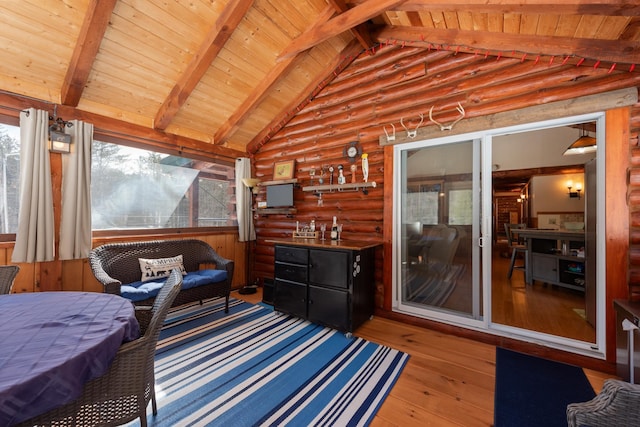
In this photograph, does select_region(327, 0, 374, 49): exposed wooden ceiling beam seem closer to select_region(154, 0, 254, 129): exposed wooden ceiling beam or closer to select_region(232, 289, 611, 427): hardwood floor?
select_region(154, 0, 254, 129): exposed wooden ceiling beam

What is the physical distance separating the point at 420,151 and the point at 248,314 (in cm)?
324

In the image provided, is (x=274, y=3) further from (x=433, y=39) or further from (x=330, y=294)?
(x=330, y=294)

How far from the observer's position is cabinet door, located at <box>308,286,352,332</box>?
9.78 feet

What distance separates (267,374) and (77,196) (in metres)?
3.10

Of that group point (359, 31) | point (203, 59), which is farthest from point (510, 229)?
point (203, 59)

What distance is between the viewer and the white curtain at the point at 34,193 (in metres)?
2.79

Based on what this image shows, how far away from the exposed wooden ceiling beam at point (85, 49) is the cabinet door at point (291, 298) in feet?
10.8

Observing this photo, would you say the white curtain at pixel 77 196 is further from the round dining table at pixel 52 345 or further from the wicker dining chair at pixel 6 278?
the round dining table at pixel 52 345

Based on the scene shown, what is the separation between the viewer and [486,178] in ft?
9.50

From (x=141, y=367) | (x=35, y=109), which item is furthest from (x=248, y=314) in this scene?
(x=35, y=109)

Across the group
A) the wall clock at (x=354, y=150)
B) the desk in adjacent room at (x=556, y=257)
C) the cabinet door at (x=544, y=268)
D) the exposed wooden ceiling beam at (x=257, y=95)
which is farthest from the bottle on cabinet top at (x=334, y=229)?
the cabinet door at (x=544, y=268)

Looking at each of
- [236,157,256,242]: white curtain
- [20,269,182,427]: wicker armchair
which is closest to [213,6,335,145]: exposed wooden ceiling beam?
[236,157,256,242]: white curtain

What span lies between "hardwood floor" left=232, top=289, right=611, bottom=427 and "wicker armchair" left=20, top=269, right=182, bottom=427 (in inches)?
57.4

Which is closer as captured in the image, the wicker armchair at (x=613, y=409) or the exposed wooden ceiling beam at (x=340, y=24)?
the wicker armchair at (x=613, y=409)
